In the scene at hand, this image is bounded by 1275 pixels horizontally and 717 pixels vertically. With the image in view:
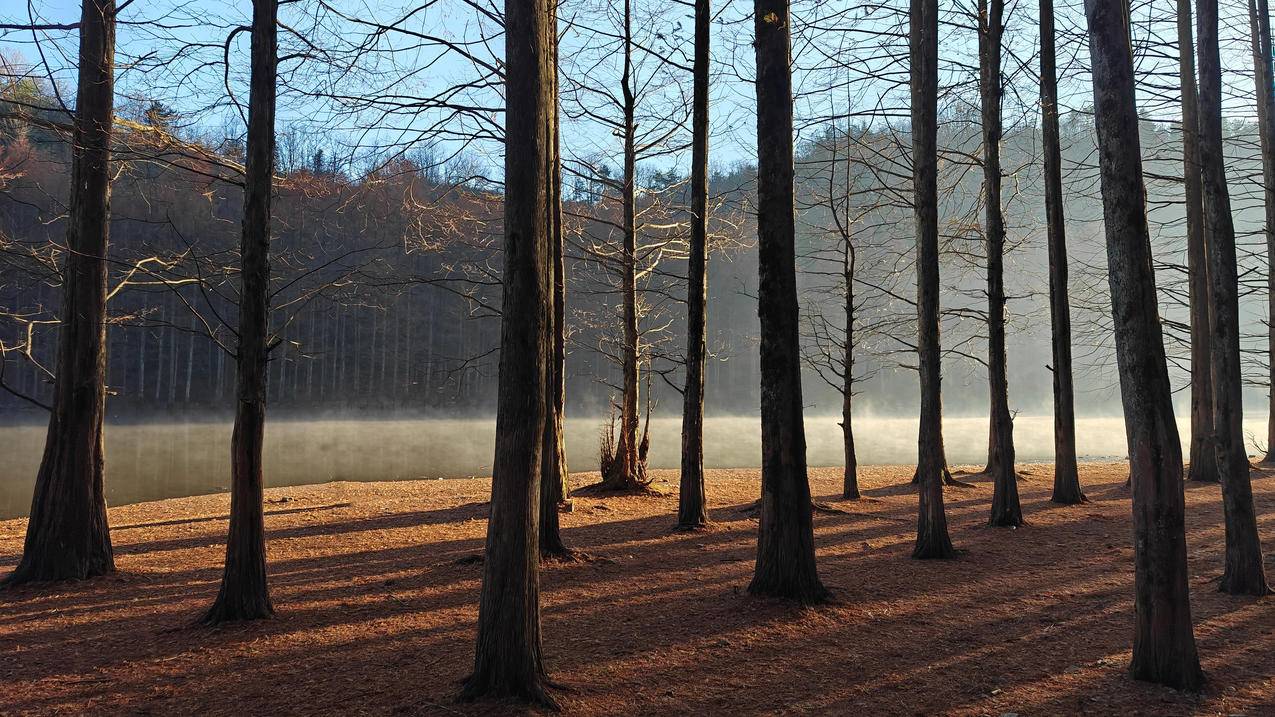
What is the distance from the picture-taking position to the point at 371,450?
2470 centimetres

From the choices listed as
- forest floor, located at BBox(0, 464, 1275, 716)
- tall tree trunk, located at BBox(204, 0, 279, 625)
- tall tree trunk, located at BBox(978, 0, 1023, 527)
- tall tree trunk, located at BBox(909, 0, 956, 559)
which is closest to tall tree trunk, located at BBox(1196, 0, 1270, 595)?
forest floor, located at BBox(0, 464, 1275, 716)

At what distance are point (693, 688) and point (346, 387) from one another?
162 ft

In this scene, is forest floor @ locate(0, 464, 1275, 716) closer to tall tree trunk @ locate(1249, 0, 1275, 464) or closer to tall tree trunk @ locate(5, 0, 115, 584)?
tall tree trunk @ locate(5, 0, 115, 584)

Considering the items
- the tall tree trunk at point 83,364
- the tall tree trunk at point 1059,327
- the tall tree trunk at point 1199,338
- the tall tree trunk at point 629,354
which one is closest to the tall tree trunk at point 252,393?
the tall tree trunk at point 83,364

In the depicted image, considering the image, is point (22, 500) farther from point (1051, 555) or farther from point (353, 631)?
point (1051, 555)

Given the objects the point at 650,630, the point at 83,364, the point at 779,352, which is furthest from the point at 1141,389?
the point at 83,364

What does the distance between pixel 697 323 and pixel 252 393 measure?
577cm

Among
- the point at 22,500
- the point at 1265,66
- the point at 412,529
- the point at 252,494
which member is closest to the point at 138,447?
the point at 22,500

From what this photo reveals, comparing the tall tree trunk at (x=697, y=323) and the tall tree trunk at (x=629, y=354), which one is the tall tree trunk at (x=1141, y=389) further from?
the tall tree trunk at (x=629, y=354)

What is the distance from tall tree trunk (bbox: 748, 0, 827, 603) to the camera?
5949 millimetres

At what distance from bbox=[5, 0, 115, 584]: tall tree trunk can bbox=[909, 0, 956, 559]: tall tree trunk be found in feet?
26.4

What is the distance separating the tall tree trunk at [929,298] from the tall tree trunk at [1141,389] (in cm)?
326

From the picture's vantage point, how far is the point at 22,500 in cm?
1388

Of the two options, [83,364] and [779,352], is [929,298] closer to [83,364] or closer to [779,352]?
[779,352]
